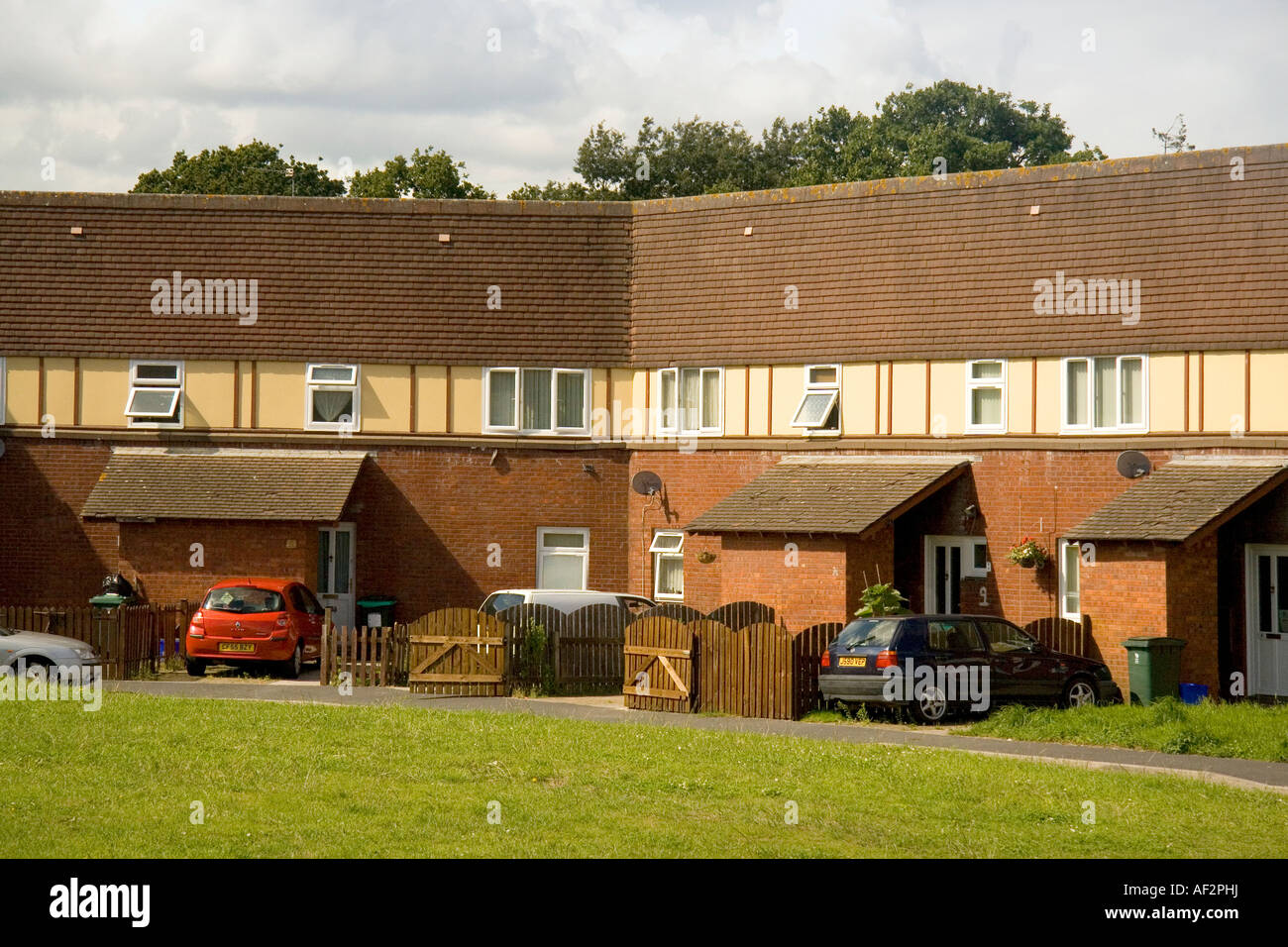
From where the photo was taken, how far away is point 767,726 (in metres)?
19.5

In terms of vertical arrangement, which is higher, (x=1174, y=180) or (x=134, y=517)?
(x=1174, y=180)

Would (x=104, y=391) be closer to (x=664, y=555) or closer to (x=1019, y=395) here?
(x=664, y=555)

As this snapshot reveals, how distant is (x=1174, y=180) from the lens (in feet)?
84.3

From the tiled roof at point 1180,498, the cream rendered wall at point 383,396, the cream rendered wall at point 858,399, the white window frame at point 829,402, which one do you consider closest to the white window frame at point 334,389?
the cream rendered wall at point 383,396

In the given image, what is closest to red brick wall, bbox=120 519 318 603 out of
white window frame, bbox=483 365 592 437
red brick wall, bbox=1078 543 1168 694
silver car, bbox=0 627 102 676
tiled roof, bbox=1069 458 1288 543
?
white window frame, bbox=483 365 592 437

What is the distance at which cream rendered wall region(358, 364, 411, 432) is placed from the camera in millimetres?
30031

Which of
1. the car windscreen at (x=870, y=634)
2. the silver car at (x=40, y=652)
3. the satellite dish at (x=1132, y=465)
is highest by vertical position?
the satellite dish at (x=1132, y=465)

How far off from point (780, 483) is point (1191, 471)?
6523 mm

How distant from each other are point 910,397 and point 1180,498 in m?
5.40

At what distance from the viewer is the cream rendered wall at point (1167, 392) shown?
83.0 ft

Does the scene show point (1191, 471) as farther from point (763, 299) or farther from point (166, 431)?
point (166, 431)

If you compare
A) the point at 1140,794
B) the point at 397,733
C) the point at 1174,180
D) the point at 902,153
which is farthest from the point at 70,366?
the point at 902,153

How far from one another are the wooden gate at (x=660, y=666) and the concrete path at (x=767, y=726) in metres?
0.35

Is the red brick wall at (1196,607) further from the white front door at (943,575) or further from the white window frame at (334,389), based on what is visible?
the white window frame at (334,389)
